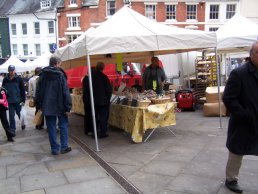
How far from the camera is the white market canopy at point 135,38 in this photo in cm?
646

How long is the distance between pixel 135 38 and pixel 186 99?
531cm

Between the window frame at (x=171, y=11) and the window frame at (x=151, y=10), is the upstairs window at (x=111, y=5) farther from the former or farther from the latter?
the window frame at (x=171, y=11)

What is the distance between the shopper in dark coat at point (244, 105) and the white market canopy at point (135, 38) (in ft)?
9.90

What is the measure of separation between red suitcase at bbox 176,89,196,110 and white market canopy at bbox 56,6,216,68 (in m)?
3.96

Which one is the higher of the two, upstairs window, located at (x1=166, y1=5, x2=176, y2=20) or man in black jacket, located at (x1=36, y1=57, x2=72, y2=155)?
upstairs window, located at (x1=166, y1=5, x2=176, y2=20)

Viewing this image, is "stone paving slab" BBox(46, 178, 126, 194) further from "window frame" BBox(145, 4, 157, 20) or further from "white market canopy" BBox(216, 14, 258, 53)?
→ "window frame" BBox(145, 4, 157, 20)

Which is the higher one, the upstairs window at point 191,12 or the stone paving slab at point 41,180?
the upstairs window at point 191,12

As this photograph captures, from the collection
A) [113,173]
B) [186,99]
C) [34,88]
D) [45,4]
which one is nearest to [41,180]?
[113,173]

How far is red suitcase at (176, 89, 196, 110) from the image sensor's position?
37.7 ft

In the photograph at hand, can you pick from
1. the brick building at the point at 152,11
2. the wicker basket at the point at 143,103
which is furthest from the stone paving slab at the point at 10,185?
the brick building at the point at 152,11

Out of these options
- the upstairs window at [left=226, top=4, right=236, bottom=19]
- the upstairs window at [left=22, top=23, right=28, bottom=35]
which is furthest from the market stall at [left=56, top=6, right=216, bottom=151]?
the upstairs window at [left=22, top=23, right=28, bottom=35]

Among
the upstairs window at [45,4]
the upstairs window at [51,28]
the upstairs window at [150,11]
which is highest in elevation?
the upstairs window at [45,4]

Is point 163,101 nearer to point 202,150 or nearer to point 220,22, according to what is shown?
point 202,150

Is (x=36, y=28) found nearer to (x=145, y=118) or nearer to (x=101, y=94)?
(x=101, y=94)
